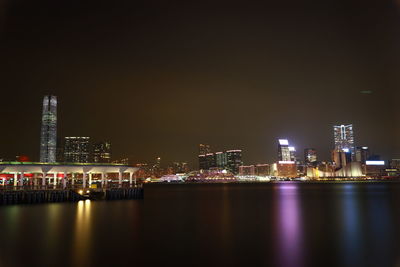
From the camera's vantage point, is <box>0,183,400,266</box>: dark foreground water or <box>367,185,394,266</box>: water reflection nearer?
<box>0,183,400,266</box>: dark foreground water

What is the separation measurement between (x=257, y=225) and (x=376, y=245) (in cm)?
1281

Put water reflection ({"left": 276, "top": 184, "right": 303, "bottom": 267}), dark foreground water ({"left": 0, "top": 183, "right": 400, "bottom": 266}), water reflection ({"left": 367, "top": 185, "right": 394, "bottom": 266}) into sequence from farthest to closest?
water reflection ({"left": 367, "top": 185, "right": 394, "bottom": 266})
water reflection ({"left": 276, "top": 184, "right": 303, "bottom": 267})
dark foreground water ({"left": 0, "top": 183, "right": 400, "bottom": 266})

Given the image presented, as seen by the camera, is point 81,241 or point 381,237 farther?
point 381,237

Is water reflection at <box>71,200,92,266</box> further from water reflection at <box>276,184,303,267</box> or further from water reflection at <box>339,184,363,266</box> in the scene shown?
water reflection at <box>339,184,363,266</box>

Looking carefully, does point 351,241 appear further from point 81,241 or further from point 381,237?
point 81,241

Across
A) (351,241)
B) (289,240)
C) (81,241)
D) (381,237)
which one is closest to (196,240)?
(289,240)

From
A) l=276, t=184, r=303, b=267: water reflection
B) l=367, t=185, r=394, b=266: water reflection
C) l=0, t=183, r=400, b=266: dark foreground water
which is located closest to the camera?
l=0, t=183, r=400, b=266: dark foreground water

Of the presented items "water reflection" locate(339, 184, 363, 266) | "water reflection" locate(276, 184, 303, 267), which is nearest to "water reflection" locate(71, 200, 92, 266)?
"water reflection" locate(276, 184, 303, 267)

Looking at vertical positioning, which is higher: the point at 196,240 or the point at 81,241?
the point at 81,241

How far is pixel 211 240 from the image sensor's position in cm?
2886

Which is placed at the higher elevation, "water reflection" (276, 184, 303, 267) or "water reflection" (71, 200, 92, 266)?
"water reflection" (71, 200, 92, 266)

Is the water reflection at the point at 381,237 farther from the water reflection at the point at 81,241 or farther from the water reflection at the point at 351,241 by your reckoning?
the water reflection at the point at 81,241

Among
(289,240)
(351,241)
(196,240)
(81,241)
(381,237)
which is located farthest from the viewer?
(381,237)

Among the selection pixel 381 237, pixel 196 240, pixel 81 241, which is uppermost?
pixel 81 241
